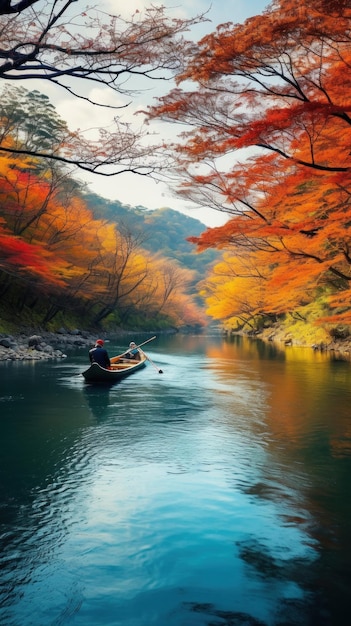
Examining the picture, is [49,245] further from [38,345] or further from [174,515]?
[174,515]

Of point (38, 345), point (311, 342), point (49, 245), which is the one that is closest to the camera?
point (38, 345)

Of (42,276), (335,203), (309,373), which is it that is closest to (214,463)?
(309,373)

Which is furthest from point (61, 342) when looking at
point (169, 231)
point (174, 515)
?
point (169, 231)

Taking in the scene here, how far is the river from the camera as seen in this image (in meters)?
3.29

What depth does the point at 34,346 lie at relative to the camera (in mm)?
20031

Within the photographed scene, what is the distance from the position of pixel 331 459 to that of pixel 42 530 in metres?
4.11

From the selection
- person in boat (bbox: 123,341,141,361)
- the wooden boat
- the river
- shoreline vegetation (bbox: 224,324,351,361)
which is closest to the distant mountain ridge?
shoreline vegetation (bbox: 224,324,351,361)

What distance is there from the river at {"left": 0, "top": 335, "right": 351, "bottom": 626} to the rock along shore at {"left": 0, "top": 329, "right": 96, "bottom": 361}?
27.3ft

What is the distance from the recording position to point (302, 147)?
36.8 ft

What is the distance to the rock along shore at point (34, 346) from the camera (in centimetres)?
1797

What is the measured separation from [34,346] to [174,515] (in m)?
16.6

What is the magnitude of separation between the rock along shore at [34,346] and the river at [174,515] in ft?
27.3

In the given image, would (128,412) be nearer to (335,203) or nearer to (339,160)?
(339,160)

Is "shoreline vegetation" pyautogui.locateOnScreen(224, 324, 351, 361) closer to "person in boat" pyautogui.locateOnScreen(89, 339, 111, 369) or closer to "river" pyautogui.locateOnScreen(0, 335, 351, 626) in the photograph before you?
"person in boat" pyautogui.locateOnScreen(89, 339, 111, 369)
